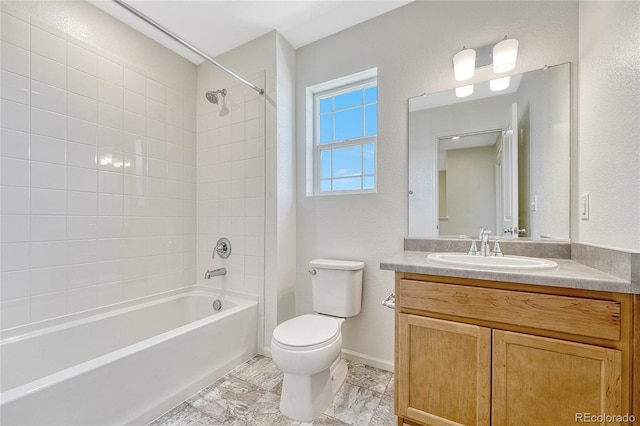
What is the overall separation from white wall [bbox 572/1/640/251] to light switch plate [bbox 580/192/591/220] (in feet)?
0.10

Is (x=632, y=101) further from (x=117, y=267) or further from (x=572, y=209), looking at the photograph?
(x=117, y=267)

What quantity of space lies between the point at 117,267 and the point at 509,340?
8.02 feet

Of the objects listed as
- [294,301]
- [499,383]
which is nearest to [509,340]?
[499,383]

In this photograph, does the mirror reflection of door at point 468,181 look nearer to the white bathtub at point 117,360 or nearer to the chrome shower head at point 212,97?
the white bathtub at point 117,360

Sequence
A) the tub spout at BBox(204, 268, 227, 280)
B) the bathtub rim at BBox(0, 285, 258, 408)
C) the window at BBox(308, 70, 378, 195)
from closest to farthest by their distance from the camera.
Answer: the bathtub rim at BBox(0, 285, 258, 408), the window at BBox(308, 70, 378, 195), the tub spout at BBox(204, 268, 227, 280)

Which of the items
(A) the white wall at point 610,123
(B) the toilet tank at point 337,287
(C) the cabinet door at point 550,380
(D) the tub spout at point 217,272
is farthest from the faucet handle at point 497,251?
(D) the tub spout at point 217,272

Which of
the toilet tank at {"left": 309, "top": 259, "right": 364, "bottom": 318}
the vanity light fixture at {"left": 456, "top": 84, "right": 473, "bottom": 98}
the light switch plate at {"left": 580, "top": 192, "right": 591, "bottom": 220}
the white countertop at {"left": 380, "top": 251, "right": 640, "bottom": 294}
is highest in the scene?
the vanity light fixture at {"left": 456, "top": 84, "right": 473, "bottom": 98}

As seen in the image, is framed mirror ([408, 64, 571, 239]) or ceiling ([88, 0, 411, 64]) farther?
ceiling ([88, 0, 411, 64])

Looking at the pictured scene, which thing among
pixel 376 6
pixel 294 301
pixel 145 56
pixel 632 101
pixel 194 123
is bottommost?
pixel 294 301

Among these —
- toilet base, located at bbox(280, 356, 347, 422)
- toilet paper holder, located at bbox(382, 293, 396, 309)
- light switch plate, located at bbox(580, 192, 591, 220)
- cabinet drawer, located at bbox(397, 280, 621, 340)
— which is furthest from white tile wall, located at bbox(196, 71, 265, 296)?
light switch plate, located at bbox(580, 192, 591, 220)

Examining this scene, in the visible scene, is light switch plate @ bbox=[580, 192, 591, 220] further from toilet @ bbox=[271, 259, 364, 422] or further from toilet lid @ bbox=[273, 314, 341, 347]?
toilet lid @ bbox=[273, 314, 341, 347]

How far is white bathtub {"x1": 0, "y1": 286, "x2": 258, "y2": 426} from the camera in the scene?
113 centimetres

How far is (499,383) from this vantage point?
1105 millimetres

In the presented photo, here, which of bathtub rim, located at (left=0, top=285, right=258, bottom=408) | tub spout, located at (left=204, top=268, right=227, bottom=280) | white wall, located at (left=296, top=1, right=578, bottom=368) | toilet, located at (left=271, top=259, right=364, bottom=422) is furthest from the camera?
tub spout, located at (left=204, top=268, right=227, bottom=280)
